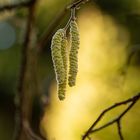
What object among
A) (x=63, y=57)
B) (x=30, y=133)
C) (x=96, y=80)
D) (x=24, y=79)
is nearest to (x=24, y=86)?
(x=24, y=79)

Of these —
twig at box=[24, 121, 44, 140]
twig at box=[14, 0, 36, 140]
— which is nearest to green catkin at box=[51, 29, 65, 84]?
twig at box=[24, 121, 44, 140]

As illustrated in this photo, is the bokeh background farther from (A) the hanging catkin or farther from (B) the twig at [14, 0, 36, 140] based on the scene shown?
(A) the hanging catkin

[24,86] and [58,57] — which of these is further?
[24,86]

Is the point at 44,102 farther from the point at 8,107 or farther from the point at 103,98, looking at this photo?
the point at 8,107

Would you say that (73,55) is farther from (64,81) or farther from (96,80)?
(96,80)

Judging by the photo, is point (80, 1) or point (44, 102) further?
point (44, 102)

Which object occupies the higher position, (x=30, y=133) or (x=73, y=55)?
(x=73, y=55)

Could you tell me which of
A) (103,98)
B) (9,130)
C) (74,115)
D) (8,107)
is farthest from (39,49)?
(8,107)

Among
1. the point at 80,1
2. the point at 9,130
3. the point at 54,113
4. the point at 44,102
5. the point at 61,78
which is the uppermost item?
the point at 80,1
